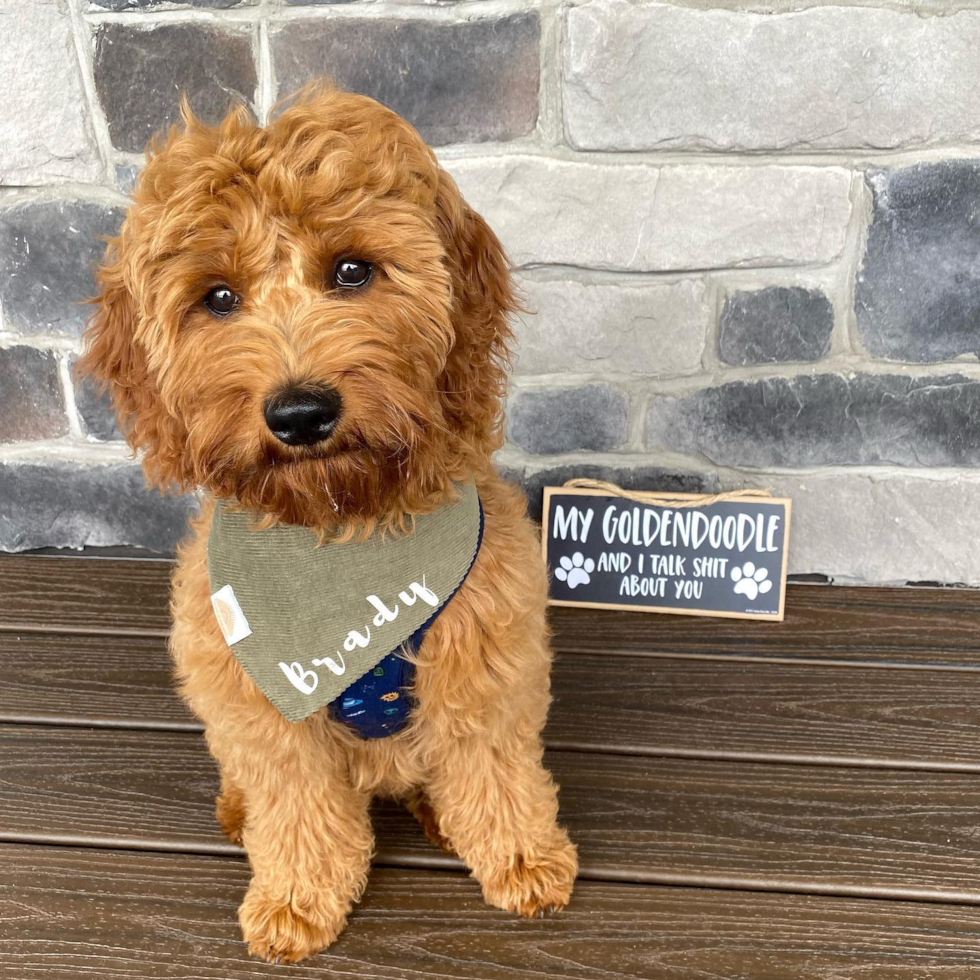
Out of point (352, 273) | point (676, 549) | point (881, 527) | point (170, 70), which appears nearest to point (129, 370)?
point (352, 273)

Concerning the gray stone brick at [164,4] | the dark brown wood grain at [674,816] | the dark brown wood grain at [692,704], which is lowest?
the dark brown wood grain at [692,704]

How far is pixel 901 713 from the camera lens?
6.11 feet

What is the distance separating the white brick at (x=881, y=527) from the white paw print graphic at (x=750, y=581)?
16cm

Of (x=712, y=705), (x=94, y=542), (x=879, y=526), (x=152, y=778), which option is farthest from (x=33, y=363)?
(x=879, y=526)

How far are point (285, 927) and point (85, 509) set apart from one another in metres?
1.40

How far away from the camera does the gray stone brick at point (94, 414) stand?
2.27 m

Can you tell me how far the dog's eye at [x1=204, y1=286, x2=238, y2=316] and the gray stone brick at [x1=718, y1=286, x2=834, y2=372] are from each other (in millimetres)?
1241

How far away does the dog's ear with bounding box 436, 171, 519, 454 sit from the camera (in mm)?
1255

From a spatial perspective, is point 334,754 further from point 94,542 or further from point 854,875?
point 94,542

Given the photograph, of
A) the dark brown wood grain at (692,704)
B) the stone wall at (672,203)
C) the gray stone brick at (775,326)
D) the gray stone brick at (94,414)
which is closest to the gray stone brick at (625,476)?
the stone wall at (672,203)

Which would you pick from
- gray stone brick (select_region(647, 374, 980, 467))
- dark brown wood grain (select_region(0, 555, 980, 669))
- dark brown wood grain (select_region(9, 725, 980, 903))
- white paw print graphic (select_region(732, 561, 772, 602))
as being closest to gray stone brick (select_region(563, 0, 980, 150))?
gray stone brick (select_region(647, 374, 980, 467))

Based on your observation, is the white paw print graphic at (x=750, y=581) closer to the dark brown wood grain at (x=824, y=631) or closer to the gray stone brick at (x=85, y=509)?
the dark brown wood grain at (x=824, y=631)

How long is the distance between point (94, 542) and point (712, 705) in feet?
5.35

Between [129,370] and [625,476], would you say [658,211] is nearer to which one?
[625,476]
